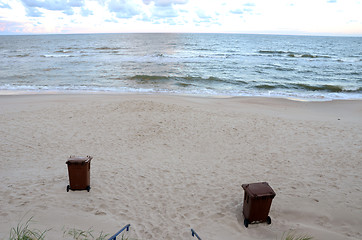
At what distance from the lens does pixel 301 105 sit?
13859mm

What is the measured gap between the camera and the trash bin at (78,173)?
16.4ft

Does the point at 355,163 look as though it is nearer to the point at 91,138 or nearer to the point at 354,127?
the point at 354,127

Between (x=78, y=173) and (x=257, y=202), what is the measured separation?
3.63m

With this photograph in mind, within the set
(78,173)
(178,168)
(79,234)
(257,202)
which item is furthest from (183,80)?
(79,234)

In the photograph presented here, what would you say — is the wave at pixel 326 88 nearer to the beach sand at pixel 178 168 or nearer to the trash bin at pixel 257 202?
the beach sand at pixel 178 168

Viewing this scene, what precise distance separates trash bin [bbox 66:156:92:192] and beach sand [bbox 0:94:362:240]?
18 cm

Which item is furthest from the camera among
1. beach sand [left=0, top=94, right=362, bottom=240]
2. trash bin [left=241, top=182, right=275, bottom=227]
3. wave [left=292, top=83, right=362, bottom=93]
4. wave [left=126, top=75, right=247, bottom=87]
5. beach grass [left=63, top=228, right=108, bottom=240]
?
wave [left=126, top=75, right=247, bottom=87]

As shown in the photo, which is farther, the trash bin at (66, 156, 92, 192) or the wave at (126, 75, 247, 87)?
the wave at (126, 75, 247, 87)

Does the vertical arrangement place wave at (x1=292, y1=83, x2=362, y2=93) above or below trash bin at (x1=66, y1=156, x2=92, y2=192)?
above

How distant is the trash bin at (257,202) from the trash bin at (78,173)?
10.9 feet

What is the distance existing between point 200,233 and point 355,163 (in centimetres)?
553

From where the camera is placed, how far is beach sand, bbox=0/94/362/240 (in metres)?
4.42

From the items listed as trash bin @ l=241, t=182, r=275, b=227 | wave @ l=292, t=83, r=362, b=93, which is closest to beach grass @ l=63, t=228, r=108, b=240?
trash bin @ l=241, t=182, r=275, b=227

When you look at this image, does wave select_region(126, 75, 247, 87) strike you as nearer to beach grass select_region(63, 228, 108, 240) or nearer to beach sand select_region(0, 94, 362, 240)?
beach sand select_region(0, 94, 362, 240)
